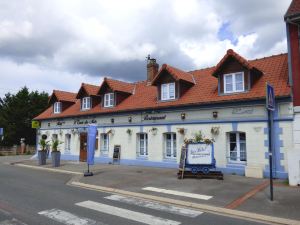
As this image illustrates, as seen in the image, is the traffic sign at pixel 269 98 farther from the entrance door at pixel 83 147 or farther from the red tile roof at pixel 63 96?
the red tile roof at pixel 63 96

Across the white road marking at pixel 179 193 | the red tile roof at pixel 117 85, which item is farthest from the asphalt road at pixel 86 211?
the red tile roof at pixel 117 85

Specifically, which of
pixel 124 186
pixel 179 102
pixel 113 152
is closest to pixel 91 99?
pixel 113 152

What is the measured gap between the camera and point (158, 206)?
8.40 m

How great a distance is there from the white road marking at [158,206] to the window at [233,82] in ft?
27.5

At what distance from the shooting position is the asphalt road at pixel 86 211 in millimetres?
6824

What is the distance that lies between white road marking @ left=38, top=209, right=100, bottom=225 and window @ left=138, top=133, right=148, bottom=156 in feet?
35.8

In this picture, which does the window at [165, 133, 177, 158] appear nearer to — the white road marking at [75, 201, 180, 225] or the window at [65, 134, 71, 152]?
the white road marking at [75, 201, 180, 225]

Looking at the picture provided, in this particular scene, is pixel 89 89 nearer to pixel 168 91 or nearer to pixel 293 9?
pixel 168 91

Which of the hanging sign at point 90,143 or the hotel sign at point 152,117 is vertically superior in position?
the hotel sign at point 152,117

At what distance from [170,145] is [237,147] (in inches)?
165

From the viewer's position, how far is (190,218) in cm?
713

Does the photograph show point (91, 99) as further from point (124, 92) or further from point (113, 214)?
point (113, 214)

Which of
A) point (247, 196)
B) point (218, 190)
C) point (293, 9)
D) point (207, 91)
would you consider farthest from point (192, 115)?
point (247, 196)

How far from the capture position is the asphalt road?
682 centimetres
